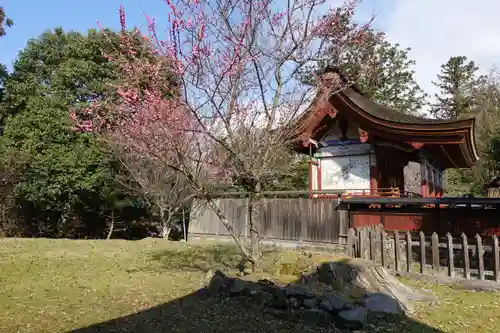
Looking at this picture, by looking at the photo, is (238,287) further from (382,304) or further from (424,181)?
(424,181)

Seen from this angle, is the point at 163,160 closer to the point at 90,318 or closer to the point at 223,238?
the point at 90,318

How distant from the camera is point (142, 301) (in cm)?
609

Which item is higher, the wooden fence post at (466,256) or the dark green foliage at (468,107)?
the dark green foliage at (468,107)

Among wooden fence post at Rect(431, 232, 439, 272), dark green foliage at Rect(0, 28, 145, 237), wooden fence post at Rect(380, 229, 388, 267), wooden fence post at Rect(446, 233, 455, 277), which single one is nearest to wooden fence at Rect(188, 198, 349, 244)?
wooden fence post at Rect(380, 229, 388, 267)

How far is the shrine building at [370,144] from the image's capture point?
39.4ft

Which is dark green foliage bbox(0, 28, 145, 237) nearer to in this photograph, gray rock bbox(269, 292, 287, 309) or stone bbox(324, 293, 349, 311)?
gray rock bbox(269, 292, 287, 309)

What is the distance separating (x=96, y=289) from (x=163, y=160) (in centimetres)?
267

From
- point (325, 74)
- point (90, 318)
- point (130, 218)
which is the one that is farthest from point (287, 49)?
point (130, 218)

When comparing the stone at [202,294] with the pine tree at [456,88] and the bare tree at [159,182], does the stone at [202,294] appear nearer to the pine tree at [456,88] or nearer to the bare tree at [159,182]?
the bare tree at [159,182]

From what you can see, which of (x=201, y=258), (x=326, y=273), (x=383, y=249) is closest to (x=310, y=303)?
(x=326, y=273)

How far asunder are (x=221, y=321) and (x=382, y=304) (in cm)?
Result: 253

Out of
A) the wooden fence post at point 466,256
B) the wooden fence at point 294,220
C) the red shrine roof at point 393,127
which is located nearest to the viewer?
the wooden fence post at point 466,256

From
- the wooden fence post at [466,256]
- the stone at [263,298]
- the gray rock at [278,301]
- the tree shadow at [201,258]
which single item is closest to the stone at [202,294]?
the stone at [263,298]

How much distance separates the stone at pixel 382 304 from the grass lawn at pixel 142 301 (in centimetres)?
26
